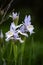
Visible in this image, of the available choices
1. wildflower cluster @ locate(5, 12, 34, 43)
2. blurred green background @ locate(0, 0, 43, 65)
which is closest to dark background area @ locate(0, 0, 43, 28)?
blurred green background @ locate(0, 0, 43, 65)

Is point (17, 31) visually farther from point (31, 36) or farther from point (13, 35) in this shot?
point (31, 36)

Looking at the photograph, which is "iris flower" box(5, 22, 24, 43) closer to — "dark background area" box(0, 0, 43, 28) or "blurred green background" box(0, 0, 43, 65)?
"blurred green background" box(0, 0, 43, 65)

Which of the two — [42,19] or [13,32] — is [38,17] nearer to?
[42,19]

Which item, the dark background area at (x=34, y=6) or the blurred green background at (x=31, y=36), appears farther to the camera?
the dark background area at (x=34, y=6)

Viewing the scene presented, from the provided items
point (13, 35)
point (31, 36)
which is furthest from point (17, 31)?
point (31, 36)

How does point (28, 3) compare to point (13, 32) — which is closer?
point (13, 32)

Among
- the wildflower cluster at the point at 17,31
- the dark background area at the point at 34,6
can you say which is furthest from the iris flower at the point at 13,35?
the dark background area at the point at 34,6

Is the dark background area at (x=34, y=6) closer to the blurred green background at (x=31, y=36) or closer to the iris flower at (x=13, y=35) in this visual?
the blurred green background at (x=31, y=36)

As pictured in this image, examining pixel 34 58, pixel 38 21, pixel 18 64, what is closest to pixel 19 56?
pixel 18 64

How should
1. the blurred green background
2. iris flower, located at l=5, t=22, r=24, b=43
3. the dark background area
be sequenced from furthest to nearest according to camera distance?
the dark background area
the blurred green background
iris flower, located at l=5, t=22, r=24, b=43
